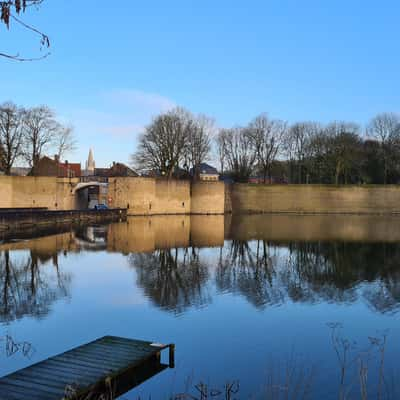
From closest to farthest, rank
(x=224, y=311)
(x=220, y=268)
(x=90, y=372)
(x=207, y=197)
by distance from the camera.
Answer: (x=90, y=372), (x=224, y=311), (x=220, y=268), (x=207, y=197)

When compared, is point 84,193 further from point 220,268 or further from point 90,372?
point 90,372

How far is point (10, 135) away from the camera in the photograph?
3934cm

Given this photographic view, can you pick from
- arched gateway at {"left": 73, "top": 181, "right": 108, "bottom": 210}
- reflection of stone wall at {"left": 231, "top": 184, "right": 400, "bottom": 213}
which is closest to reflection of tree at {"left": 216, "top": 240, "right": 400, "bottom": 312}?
arched gateway at {"left": 73, "top": 181, "right": 108, "bottom": 210}

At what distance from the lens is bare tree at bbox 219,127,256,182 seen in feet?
170

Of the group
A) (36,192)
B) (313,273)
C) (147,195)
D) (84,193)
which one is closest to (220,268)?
(313,273)

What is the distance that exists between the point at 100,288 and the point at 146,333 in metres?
3.93

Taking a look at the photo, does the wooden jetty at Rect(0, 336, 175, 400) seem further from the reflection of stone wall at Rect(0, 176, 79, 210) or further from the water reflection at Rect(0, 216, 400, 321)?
the reflection of stone wall at Rect(0, 176, 79, 210)

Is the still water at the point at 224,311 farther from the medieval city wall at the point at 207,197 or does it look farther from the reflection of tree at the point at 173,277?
the medieval city wall at the point at 207,197

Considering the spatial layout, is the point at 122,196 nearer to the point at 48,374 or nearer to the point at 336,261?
the point at 336,261

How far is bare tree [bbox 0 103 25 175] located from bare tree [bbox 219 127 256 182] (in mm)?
21210

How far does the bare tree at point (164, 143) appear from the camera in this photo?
42.6 meters

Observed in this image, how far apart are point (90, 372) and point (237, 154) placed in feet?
157

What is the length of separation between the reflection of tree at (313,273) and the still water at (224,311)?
4cm

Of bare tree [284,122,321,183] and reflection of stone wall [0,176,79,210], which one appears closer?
reflection of stone wall [0,176,79,210]
